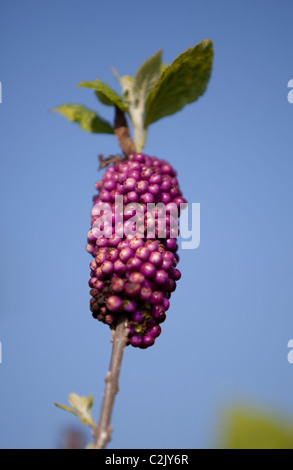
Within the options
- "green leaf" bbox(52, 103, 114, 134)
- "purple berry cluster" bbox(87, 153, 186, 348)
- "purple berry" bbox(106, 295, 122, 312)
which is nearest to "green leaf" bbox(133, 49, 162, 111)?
"green leaf" bbox(52, 103, 114, 134)

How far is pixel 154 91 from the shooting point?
3951 mm

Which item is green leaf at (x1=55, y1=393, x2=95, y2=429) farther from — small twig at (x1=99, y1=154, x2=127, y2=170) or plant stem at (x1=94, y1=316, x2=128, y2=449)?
small twig at (x1=99, y1=154, x2=127, y2=170)

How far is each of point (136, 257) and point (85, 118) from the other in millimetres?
2087

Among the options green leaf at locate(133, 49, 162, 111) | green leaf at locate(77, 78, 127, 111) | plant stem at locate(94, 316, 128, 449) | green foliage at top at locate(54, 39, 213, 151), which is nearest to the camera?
plant stem at locate(94, 316, 128, 449)

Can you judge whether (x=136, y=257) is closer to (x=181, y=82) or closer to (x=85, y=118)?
(x=181, y=82)

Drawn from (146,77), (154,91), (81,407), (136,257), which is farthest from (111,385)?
(146,77)

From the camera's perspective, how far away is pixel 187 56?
372 cm

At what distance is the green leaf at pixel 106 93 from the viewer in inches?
144

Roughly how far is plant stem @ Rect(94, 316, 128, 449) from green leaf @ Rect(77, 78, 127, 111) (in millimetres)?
2022

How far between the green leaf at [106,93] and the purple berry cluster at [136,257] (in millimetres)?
740

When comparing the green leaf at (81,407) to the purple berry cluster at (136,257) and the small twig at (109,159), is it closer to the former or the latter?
the purple berry cluster at (136,257)

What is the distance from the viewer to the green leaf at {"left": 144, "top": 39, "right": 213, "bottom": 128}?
12.3ft

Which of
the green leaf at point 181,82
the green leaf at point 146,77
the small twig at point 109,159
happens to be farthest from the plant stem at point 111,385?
the green leaf at point 146,77
